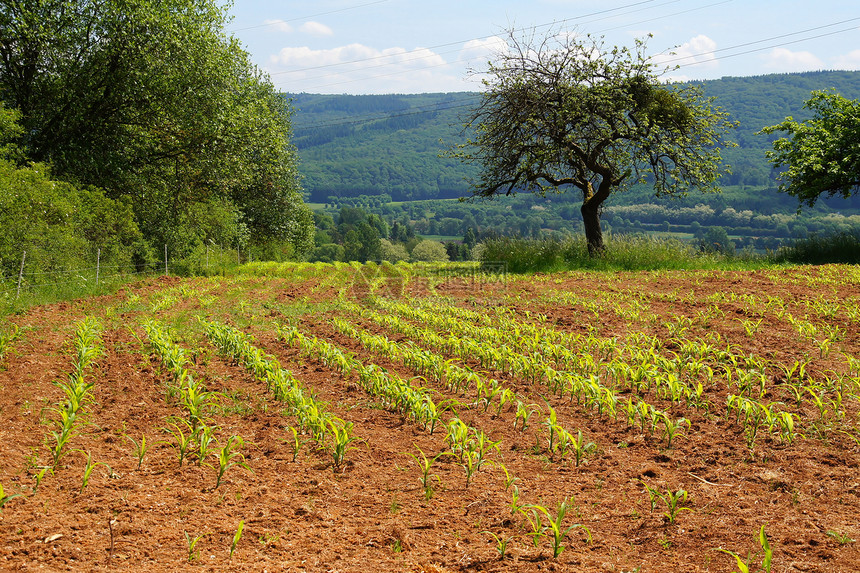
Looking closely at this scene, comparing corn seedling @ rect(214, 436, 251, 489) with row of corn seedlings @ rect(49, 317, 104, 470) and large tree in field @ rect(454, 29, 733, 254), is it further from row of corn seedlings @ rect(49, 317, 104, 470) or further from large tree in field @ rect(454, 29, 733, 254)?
large tree in field @ rect(454, 29, 733, 254)

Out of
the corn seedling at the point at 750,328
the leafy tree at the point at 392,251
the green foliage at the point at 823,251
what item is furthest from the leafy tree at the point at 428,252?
the corn seedling at the point at 750,328

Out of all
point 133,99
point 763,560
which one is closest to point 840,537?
point 763,560

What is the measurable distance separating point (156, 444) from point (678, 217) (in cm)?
9760

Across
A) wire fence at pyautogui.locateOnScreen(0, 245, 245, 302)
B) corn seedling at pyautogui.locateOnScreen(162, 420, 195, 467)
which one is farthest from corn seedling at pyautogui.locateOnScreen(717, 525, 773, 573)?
wire fence at pyautogui.locateOnScreen(0, 245, 245, 302)

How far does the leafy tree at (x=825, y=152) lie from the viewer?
21.4m

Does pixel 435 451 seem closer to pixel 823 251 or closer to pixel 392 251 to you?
pixel 823 251

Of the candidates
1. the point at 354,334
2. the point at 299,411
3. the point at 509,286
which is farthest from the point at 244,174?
the point at 299,411

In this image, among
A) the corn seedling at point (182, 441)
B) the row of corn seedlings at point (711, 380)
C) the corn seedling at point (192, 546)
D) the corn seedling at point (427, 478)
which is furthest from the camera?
the row of corn seedlings at point (711, 380)

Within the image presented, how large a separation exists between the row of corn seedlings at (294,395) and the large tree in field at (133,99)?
12.7 metres

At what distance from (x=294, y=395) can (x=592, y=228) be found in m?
17.0

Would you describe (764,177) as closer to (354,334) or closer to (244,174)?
(244,174)

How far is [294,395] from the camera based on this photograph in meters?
5.27

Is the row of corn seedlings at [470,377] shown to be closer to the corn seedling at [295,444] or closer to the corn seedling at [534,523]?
Answer: the corn seedling at [534,523]

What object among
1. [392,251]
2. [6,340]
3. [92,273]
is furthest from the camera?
[392,251]
